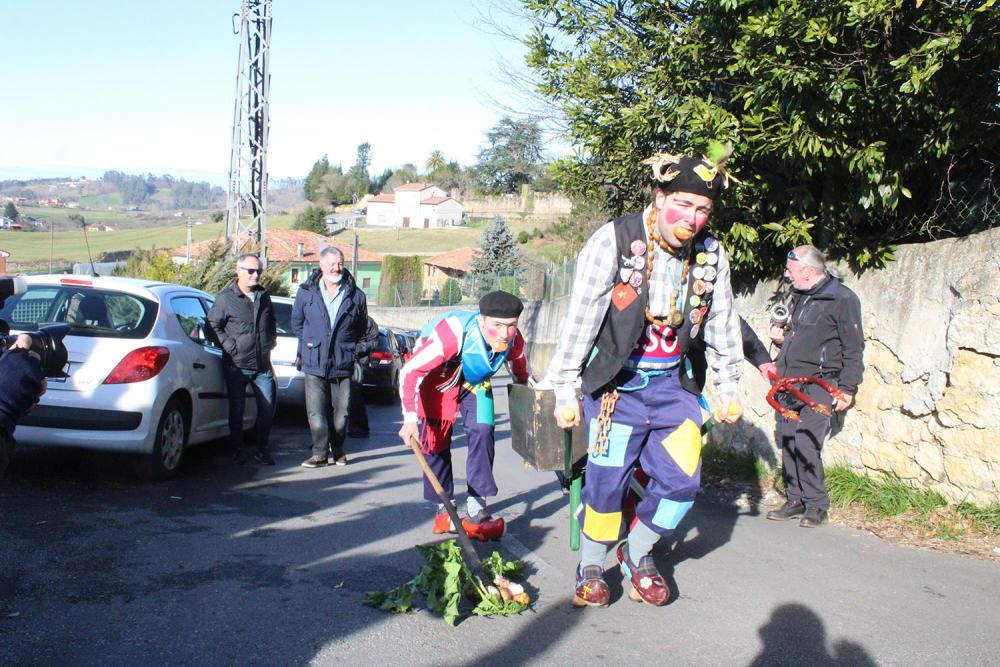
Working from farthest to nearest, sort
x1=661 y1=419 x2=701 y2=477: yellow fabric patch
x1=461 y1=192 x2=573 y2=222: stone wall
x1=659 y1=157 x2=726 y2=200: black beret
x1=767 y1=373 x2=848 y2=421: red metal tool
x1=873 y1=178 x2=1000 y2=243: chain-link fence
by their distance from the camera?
x1=461 y1=192 x2=573 y2=222: stone wall, x1=873 y1=178 x2=1000 y2=243: chain-link fence, x1=767 y1=373 x2=848 y2=421: red metal tool, x1=661 y1=419 x2=701 y2=477: yellow fabric patch, x1=659 y1=157 x2=726 y2=200: black beret

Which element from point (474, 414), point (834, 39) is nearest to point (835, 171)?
point (834, 39)

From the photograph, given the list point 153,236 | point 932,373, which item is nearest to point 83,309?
point 932,373

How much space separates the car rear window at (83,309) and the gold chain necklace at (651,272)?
176 inches

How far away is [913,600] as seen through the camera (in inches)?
201

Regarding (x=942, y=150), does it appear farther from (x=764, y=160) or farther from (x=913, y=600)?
(x=913, y=600)

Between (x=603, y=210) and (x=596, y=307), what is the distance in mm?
6830

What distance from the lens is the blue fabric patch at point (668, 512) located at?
483 centimetres

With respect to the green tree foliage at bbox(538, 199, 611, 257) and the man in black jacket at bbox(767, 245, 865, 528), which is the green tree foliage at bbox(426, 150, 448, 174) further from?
the man in black jacket at bbox(767, 245, 865, 528)

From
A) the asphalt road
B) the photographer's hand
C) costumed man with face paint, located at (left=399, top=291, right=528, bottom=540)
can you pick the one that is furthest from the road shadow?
the photographer's hand

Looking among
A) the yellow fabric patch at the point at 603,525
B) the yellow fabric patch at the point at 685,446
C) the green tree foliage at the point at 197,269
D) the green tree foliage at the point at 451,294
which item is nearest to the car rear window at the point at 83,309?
the yellow fabric patch at the point at 603,525

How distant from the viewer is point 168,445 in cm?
766

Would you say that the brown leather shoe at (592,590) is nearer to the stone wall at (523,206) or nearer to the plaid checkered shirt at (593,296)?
the plaid checkered shirt at (593,296)

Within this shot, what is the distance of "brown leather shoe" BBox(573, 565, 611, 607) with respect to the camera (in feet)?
15.8

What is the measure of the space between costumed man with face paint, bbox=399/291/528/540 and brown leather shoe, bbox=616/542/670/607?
4.61 ft
